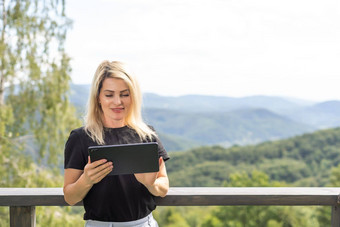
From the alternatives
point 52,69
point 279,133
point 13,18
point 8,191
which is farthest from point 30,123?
point 279,133

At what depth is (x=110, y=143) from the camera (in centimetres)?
158

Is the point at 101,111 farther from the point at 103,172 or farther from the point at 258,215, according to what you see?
the point at 258,215

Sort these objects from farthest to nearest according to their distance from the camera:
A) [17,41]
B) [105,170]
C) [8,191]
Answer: [17,41] → [8,191] → [105,170]

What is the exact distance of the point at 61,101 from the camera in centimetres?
788

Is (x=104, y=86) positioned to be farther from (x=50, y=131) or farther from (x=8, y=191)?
(x=50, y=131)

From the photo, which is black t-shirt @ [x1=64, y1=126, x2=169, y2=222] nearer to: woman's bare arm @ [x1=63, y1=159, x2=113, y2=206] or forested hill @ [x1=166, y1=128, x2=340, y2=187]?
woman's bare arm @ [x1=63, y1=159, x2=113, y2=206]

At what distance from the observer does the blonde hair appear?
1.56 metres

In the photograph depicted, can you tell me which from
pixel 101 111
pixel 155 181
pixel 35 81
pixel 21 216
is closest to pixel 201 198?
pixel 155 181

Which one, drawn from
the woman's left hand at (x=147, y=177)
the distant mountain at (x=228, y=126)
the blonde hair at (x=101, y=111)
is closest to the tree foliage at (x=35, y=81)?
the blonde hair at (x=101, y=111)

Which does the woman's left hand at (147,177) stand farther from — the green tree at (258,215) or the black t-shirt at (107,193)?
the green tree at (258,215)

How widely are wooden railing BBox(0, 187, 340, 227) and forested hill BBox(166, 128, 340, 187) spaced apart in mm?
41059

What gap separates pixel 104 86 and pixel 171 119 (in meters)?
178

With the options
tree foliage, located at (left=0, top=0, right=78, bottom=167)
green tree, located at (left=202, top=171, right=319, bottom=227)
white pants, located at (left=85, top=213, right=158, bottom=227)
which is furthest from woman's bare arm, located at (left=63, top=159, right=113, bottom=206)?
green tree, located at (left=202, top=171, right=319, bottom=227)

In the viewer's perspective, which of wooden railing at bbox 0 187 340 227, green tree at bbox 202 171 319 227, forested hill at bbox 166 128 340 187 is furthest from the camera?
forested hill at bbox 166 128 340 187
